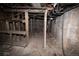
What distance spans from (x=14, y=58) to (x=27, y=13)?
0.65 m

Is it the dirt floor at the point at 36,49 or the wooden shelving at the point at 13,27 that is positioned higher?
the wooden shelving at the point at 13,27

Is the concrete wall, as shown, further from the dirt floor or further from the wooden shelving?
the wooden shelving

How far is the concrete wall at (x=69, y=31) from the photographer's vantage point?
1.45 metres

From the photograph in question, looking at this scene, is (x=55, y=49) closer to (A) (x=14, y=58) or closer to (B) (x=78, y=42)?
(B) (x=78, y=42)

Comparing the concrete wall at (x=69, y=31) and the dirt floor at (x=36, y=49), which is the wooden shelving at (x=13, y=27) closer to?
the dirt floor at (x=36, y=49)

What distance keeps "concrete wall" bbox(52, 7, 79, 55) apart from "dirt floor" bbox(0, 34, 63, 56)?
88 millimetres

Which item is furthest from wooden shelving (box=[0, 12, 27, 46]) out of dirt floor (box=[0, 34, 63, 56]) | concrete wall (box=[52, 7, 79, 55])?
concrete wall (box=[52, 7, 79, 55])

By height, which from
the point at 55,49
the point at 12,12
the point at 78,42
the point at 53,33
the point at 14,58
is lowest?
the point at 14,58

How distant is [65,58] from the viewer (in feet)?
5.03

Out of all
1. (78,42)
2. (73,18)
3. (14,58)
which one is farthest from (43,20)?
(14,58)

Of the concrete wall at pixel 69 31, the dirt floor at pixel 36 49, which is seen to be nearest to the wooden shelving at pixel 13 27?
the dirt floor at pixel 36 49

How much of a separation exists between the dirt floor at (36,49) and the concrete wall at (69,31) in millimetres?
88

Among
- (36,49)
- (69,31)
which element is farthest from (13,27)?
(69,31)

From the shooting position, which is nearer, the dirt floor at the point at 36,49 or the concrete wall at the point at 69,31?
the concrete wall at the point at 69,31
